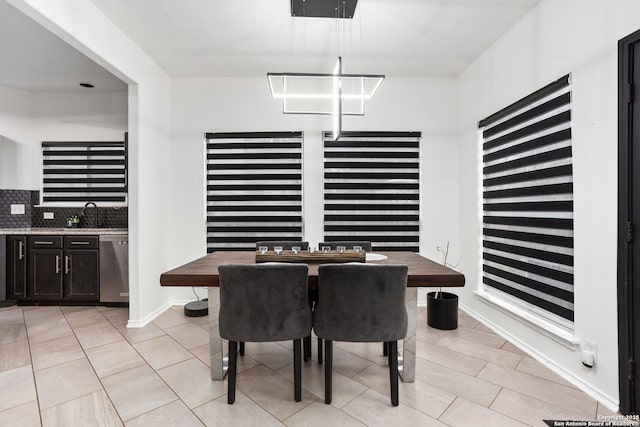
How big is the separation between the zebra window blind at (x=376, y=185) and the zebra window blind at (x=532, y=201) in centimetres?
89

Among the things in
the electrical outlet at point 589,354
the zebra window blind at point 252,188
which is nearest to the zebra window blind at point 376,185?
the zebra window blind at point 252,188

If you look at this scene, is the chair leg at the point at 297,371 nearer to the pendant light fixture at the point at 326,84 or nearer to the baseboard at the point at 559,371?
the pendant light fixture at the point at 326,84

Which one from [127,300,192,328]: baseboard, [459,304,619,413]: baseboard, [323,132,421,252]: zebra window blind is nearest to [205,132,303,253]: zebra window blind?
[323,132,421,252]: zebra window blind

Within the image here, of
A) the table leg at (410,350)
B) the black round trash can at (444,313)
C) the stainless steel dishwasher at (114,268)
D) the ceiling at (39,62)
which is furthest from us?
the stainless steel dishwasher at (114,268)

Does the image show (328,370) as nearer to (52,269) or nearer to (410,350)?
(410,350)

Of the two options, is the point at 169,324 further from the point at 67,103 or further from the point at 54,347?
the point at 67,103

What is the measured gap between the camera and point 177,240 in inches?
159

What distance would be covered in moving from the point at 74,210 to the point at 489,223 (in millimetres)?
5550

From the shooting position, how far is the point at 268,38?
3.12 meters

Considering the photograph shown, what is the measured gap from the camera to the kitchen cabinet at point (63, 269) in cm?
389

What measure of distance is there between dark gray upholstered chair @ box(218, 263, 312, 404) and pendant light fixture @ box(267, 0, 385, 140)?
1257mm

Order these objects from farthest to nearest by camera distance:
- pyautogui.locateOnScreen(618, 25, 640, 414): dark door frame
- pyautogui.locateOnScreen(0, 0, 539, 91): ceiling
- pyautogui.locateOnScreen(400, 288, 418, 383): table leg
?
pyautogui.locateOnScreen(0, 0, 539, 91): ceiling → pyautogui.locateOnScreen(400, 288, 418, 383): table leg → pyautogui.locateOnScreen(618, 25, 640, 414): dark door frame

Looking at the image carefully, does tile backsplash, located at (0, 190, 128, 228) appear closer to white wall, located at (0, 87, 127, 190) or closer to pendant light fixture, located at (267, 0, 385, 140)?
white wall, located at (0, 87, 127, 190)

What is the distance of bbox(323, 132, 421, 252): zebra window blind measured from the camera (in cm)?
400
